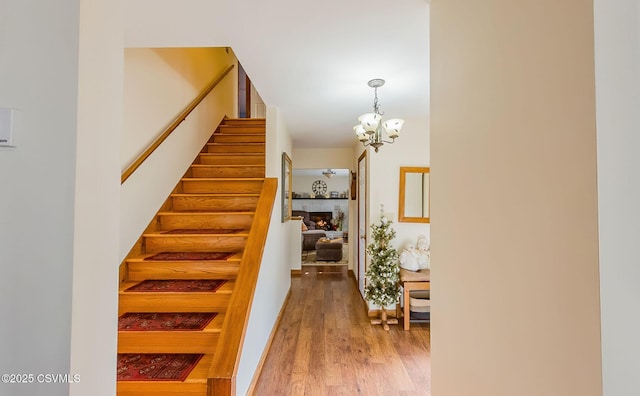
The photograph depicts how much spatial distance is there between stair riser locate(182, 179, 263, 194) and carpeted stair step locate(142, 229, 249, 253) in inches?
29.0

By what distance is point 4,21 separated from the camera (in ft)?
2.50

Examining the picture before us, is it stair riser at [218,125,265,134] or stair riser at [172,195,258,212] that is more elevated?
stair riser at [218,125,265,134]

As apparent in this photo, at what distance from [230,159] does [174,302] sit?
2.10m

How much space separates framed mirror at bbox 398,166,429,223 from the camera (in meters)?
3.69

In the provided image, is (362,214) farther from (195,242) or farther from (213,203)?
(195,242)

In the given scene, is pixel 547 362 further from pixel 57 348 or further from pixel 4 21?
pixel 4 21

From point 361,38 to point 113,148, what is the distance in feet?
4.71

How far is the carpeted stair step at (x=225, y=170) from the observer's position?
3625mm

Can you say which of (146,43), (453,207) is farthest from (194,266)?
(453,207)

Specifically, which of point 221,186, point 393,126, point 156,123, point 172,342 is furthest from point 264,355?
point 156,123

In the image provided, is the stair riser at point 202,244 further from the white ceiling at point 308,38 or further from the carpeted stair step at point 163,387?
the white ceiling at point 308,38

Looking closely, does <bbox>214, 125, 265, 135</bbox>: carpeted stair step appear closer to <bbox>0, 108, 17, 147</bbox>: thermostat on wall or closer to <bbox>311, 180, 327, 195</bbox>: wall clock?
<bbox>0, 108, 17, 147</bbox>: thermostat on wall

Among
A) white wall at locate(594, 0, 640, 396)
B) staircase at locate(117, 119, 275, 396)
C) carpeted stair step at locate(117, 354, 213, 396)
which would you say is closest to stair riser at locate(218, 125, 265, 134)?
staircase at locate(117, 119, 275, 396)

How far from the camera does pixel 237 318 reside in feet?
6.06
